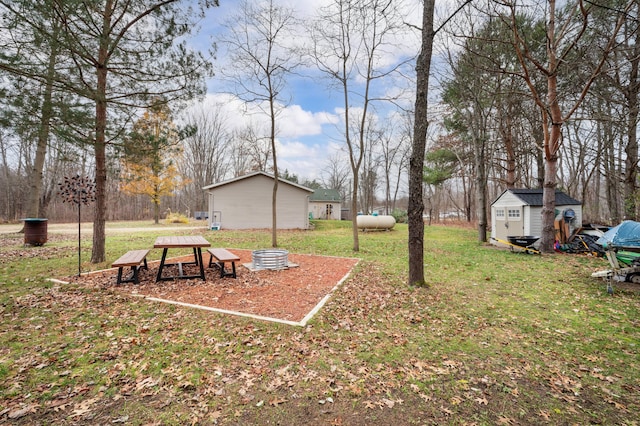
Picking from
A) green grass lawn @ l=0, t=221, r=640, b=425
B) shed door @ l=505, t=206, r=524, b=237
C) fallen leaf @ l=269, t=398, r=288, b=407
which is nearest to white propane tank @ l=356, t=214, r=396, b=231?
shed door @ l=505, t=206, r=524, b=237

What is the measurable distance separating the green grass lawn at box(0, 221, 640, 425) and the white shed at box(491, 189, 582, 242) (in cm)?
687

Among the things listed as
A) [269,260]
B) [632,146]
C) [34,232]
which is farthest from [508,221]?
[34,232]

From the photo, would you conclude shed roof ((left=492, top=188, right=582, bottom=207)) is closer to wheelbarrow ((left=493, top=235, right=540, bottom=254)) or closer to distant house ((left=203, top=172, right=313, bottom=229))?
wheelbarrow ((left=493, top=235, right=540, bottom=254))

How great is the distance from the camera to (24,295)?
4754 millimetres

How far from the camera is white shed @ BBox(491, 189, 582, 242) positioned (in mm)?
11320

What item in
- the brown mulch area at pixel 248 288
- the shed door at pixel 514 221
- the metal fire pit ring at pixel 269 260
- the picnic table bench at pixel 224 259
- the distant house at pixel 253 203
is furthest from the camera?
the distant house at pixel 253 203

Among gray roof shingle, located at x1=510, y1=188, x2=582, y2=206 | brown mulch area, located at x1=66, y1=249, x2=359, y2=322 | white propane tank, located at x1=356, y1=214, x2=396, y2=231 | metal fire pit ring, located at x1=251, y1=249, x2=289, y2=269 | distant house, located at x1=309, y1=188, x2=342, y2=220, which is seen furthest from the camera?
distant house, located at x1=309, y1=188, x2=342, y2=220

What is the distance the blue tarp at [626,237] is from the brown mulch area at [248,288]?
566 cm

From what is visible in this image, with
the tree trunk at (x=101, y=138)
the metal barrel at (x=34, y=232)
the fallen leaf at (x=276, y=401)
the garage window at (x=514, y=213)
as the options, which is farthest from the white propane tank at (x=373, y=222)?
the fallen leaf at (x=276, y=401)

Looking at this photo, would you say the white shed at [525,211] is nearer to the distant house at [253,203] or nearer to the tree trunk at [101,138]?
the distant house at [253,203]

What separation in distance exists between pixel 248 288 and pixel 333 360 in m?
2.93

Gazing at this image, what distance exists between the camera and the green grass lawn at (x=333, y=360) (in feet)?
7.47

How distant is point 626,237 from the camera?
552 centimetres

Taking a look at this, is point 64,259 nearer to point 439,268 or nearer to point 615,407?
point 439,268
